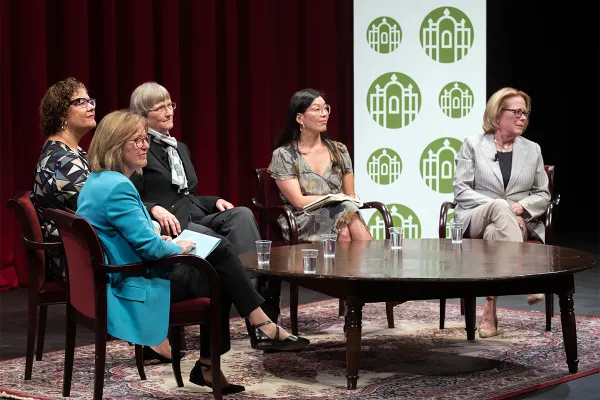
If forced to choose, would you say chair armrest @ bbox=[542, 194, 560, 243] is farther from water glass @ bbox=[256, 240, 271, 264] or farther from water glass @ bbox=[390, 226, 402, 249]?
water glass @ bbox=[256, 240, 271, 264]

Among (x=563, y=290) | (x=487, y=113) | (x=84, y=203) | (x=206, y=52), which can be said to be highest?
(x=206, y=52)

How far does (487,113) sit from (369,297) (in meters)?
2.17

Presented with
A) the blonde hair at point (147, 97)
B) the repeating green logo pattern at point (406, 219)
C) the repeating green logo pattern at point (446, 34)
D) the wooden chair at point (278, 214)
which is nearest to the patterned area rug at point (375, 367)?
the wooden chair at point (278, 214)

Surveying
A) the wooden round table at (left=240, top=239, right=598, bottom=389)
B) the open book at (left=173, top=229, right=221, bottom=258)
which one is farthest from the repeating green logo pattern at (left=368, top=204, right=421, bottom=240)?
the open book at (left=173, top=229, right=221, bottom=258)

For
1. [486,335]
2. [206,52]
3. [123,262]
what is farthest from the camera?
[206,52]

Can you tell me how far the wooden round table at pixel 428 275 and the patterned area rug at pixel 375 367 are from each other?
23cm

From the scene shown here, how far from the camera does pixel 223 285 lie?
3.95 meters

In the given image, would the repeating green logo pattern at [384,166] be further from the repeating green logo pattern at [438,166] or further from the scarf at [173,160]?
the scarf at [173,160]

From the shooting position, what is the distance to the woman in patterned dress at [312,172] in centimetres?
546

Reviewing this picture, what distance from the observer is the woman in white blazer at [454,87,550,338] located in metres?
5.48

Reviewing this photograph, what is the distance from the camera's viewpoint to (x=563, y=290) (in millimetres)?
4125

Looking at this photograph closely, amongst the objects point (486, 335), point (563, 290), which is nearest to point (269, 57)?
point (486, 335)

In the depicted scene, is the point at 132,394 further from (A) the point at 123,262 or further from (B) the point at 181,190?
(B) the point at 181,190

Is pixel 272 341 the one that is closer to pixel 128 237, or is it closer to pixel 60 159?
pixel 128 237
